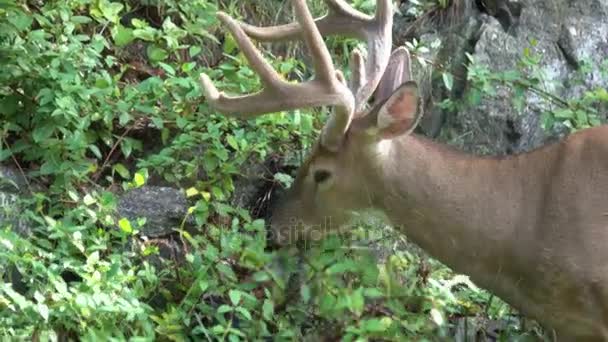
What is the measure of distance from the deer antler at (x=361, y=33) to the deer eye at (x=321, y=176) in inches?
14.9

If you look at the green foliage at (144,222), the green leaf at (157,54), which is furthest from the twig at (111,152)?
the green leaf at (157,54)

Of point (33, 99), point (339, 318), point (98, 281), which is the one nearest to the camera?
point (339, 318)

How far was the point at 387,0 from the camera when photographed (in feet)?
21.8

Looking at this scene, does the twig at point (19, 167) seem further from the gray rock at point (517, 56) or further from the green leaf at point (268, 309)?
the gray rock at point (517, 56)

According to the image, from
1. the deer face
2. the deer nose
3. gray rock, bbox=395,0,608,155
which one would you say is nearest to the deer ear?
the deer face

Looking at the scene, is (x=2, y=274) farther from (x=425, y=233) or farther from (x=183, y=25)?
(x=183, y=25)

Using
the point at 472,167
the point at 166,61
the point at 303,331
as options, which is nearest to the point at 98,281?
the point at 303,331

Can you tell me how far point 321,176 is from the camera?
20.6 ft

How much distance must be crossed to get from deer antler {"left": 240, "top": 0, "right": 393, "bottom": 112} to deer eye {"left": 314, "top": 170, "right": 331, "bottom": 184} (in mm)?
380

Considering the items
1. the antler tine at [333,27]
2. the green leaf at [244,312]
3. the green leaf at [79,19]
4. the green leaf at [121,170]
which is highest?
the antler tine at [333,27]

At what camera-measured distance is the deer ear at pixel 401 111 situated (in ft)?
19.2

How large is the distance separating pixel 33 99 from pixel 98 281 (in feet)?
6.04

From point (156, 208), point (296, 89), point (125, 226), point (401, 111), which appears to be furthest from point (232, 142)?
point (401, 111)

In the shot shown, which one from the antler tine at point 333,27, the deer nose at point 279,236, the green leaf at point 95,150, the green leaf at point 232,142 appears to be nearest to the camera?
the deer nose at point 279,236
